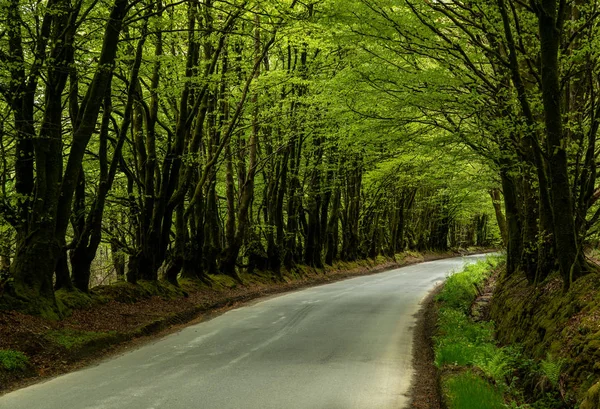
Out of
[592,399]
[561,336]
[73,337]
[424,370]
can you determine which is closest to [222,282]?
[73,337]

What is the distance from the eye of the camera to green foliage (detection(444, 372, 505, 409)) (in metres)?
5.23

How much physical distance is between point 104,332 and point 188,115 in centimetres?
772

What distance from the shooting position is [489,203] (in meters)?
51.5

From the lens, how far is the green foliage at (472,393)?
5.23 metres

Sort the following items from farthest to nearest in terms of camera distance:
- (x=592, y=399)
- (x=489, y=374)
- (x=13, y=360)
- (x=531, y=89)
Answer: (x=531, y=89)
(x=13, y=360)
(x=489, y=374)
(x=592, y=399)

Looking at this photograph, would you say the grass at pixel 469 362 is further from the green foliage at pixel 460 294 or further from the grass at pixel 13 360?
the grass at pixel 13 360

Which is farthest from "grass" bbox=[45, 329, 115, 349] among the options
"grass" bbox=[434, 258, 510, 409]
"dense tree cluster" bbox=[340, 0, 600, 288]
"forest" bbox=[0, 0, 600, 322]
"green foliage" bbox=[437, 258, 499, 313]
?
"green foliage" bbox=[437, 258, 499, 313]

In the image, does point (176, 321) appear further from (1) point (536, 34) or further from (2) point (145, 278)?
(1) point (536, 34)

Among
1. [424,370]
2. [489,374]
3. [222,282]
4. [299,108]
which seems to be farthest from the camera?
[299,108]

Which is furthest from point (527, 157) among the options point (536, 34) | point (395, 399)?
point (395, 399)

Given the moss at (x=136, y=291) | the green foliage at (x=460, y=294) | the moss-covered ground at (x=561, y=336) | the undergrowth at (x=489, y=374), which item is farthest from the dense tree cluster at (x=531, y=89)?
the moss at (x=136, y=291)

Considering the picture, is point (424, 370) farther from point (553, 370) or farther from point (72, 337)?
point (72, 337)

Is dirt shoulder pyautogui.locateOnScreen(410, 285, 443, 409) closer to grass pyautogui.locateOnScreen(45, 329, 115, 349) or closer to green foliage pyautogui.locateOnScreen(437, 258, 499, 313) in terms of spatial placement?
green foliage pyautogui.locateOnScreen(437, 258, 499, 313)

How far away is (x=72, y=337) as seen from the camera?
8.67 meters
